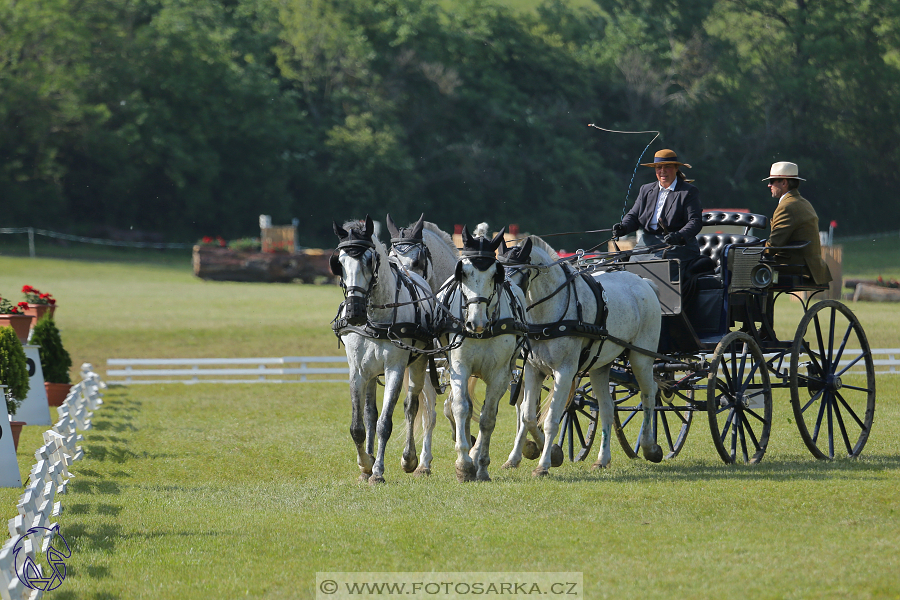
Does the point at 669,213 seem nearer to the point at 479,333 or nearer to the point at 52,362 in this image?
the point at 479,333

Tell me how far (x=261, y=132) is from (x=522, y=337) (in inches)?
1798

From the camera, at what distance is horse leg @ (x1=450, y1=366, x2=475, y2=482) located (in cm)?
863

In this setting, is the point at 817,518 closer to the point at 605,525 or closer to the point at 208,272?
the point at 605,525

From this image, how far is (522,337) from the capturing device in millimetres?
9062

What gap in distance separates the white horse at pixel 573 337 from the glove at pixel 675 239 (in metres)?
0.44

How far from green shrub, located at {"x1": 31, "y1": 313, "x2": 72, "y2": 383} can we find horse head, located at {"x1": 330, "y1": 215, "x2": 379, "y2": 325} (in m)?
9.12

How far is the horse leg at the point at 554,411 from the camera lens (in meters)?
9.11

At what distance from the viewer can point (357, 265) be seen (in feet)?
27.5

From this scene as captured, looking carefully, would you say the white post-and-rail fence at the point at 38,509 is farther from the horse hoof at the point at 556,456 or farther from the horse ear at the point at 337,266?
the horse hoof at the point at 556,456

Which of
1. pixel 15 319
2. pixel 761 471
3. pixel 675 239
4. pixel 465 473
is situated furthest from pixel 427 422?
pixel 15 319

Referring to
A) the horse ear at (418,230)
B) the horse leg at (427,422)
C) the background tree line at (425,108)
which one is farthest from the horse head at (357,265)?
the background tree line at (425,108)

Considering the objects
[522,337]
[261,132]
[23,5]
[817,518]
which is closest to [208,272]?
[261,132]

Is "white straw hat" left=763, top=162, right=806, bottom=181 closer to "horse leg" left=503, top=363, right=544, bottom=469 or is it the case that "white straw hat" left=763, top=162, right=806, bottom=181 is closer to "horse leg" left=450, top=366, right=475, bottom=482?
"horse leg" left=503, top=363, right=544, bottom=469

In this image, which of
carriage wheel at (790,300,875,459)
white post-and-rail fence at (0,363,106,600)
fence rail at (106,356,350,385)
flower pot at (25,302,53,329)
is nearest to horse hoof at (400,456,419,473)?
white post-and-rail fence at (0,363,106,600)
